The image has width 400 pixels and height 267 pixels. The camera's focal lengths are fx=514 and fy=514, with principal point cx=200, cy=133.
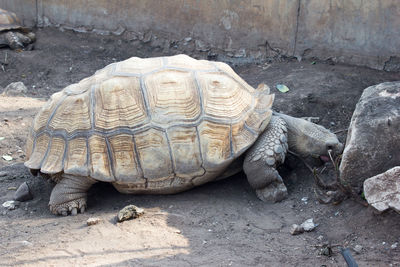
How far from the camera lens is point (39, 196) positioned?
15.2ft

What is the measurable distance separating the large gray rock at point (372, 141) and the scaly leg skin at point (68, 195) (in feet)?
6.94

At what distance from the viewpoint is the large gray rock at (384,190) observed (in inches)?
125

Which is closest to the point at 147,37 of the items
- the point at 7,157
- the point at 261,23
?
the point at 261,23

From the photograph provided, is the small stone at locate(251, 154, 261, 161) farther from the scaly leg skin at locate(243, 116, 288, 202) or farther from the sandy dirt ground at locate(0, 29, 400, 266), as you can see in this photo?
the sandy dirt ground at locate(0, 29, 400, 266)

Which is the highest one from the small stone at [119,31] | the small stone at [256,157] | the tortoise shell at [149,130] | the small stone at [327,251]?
the tortoise shell at [149,130]

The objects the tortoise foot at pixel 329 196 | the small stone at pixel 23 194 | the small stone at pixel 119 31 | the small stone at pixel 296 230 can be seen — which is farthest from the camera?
the small stone at pixel 119 31

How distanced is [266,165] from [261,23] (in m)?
3.39

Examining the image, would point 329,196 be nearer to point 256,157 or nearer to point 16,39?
point 256,157

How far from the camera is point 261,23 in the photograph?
710 centimetres

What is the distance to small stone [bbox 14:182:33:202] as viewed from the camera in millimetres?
4481

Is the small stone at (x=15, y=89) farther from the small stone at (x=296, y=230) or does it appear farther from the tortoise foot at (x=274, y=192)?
the small stone at (x=296, y=230)

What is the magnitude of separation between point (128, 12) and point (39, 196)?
4.59 metres

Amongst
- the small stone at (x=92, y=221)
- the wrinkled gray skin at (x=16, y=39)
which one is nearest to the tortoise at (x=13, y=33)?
the wrinkled gray skin at (x=16, y=39)

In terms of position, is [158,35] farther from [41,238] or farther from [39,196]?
[41,238]
